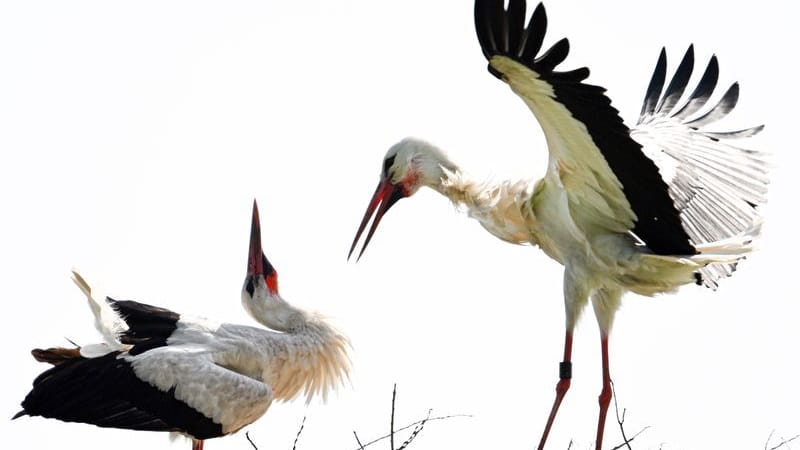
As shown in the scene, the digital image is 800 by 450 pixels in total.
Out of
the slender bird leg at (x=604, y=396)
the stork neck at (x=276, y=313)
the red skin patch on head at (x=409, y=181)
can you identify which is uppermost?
the red skin patch on head at (x=409, y=181)

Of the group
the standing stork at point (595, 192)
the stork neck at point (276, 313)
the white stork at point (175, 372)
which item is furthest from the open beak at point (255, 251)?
the standing stork at point (595, 192)

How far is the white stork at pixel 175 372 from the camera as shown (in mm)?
7836

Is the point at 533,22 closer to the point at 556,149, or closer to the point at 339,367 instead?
the point at 556,149

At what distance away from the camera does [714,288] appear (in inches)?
301

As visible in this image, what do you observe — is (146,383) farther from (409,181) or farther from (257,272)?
(409,181)

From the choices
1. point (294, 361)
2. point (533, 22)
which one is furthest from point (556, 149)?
point (294, 361)

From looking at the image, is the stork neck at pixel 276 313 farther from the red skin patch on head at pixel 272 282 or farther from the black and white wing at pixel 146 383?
the black and white wing at pixel 146 383

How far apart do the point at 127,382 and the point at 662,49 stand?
11.7ft

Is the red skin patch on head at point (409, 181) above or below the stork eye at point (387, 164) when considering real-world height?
below

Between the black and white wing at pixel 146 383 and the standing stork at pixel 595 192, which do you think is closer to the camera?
the standing stork at pixel 595 192

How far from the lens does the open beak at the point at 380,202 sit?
812 cm

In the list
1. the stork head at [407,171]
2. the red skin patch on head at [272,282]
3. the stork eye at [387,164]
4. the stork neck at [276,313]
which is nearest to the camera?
the stork head at [407,171]

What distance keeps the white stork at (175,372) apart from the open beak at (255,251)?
0.50 metres

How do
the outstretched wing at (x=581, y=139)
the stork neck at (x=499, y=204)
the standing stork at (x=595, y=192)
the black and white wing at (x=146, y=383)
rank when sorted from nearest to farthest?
the outstretched wing at (x=581, y=139), the standing stork at (x=595, y=192), the stork neck at (x=499, y=204), the black and white wing at (x=146, y=383)
